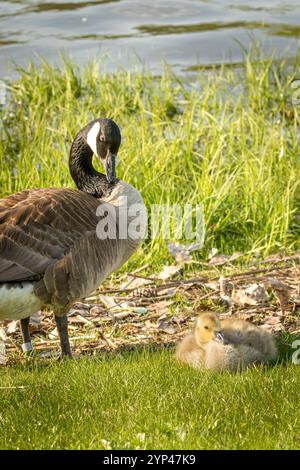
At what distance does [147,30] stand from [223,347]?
1117 centimetres

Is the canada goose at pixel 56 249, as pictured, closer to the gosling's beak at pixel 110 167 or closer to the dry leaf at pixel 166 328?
the gosling's beak at pixel 110 167

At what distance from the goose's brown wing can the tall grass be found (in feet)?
7.28

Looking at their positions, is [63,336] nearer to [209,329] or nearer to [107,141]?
[209,329]

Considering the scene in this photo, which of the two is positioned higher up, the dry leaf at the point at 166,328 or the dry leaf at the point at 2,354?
the dry leaf at the point at 2,354

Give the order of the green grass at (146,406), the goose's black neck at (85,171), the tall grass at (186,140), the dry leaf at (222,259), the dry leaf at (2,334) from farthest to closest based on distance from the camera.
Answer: the tall grass at (186,140) → the dry leaf at (222,259) → the goose's black neck at (85,171) → the dry leaf at (2,334) → the green grass at (146,406)

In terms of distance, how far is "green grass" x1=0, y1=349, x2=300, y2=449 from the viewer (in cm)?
484

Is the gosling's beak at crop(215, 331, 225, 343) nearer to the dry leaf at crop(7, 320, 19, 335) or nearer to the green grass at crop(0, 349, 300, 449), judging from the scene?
the green grass at crop(0, 349, 300, 449)

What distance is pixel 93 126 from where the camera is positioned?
7.34m

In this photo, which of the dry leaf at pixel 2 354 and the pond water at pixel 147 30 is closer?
the dry leaf at pixel 2 354

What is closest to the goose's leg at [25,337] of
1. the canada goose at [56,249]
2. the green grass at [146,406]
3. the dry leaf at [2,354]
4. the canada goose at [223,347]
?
the canada goose at [56,249]

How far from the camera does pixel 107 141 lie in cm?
718

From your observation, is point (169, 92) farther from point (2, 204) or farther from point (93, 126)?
point (2, 204)

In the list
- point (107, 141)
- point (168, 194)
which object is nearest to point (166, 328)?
point (107, 141)

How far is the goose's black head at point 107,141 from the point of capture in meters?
7.15
